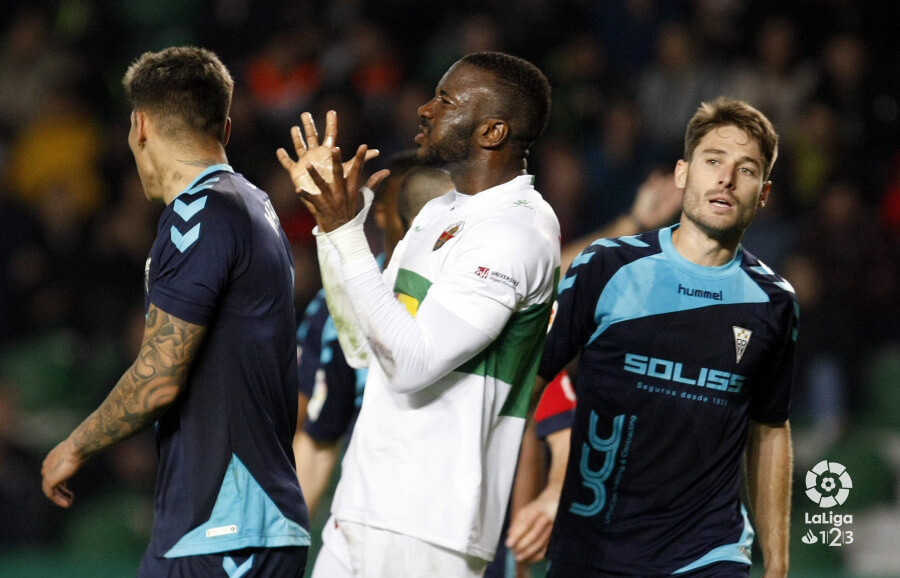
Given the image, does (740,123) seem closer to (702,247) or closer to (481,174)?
(702,247)

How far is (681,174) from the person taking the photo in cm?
404

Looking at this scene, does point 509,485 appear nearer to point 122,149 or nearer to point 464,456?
point 464,456

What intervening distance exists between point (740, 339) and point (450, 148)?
4.02ft

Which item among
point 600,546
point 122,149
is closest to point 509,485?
point 600,546

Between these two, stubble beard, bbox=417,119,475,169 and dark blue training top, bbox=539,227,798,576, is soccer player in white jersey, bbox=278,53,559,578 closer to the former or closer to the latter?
stubble beard, bbox=417,119,475,169

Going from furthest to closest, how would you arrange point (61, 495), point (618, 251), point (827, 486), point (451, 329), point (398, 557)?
1. point (827, 486)
2. point (618, 251)
3. point (61, 495)
4. point (398, 557)
5. point (451, 329)

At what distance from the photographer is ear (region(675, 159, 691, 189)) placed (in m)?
4.02

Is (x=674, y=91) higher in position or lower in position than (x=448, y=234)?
higher

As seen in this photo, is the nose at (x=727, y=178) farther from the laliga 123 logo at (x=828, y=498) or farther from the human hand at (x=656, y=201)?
the laliga 123 logo at (x=828, y=498)

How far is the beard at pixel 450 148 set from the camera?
3.35 meters

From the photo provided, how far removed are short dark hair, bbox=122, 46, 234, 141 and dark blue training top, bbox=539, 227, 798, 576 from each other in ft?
4.29

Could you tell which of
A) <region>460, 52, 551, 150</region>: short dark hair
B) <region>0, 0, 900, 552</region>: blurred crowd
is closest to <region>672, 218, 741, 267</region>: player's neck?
<region>460, 52, 551, 150</region>: short dark hair

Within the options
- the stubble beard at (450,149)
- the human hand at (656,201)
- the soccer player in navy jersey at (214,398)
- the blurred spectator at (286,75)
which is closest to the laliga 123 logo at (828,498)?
the human hand at (656,201)

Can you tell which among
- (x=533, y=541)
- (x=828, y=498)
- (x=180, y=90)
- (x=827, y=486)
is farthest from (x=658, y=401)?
(x=827, y=486)
